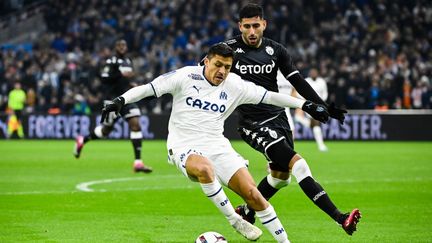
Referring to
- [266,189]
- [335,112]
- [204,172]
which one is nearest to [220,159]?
[204,172]

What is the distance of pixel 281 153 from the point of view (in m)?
9.31

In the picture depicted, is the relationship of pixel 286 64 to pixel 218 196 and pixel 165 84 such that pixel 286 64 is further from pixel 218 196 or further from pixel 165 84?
pixel 218 196

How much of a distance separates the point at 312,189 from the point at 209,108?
52.4 inches

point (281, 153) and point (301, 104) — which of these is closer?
point (301, 104)

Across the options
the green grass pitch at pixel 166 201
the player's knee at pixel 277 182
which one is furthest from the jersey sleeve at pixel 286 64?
the green grass pitch at pixel 166 201

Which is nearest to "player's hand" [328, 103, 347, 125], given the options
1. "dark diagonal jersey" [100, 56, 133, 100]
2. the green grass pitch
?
the green grass pitch

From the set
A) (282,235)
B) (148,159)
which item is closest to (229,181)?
(282,235)

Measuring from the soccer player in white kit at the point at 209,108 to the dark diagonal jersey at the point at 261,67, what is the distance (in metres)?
1.04

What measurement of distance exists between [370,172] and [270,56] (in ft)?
27.4

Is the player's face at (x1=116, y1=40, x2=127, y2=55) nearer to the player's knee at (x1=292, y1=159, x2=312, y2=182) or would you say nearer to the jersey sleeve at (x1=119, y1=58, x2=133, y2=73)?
the jersey sleeve at (x1=119, y1=58, x2=133, y2=73)

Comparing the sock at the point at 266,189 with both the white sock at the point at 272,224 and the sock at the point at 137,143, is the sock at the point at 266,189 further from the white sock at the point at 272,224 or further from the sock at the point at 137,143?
the sock at the point at 137,143

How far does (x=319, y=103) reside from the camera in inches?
372

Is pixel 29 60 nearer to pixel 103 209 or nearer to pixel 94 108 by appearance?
pixel 94 108

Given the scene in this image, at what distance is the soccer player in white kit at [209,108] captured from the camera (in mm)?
8375
